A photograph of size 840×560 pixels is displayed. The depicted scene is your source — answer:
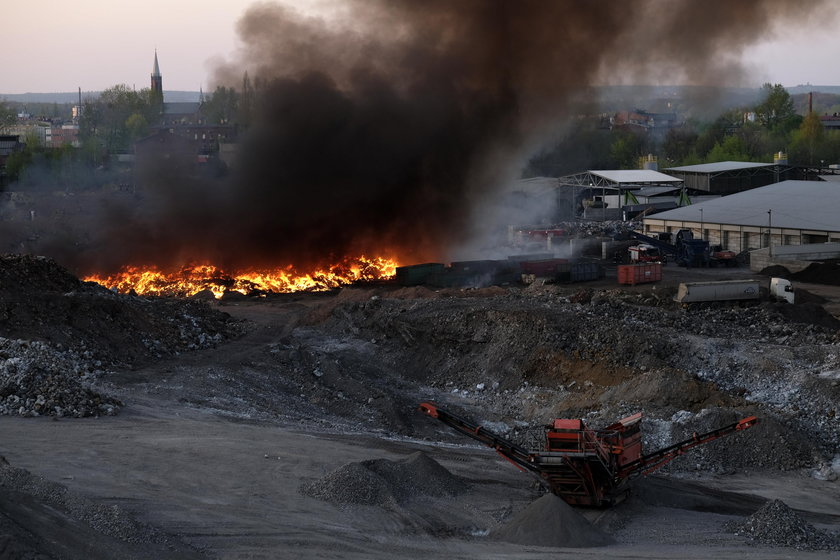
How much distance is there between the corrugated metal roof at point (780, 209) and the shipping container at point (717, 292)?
66.3 ft

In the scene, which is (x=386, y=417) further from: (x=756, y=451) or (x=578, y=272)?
(x=578, y=272)

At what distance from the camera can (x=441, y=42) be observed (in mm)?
52625

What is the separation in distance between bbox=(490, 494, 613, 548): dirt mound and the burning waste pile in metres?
11.3

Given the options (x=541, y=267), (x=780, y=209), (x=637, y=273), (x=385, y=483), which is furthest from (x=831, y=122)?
(x=385, y=483)

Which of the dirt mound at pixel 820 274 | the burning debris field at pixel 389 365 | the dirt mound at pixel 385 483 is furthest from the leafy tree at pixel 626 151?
the dirt mound at pixel 385 483

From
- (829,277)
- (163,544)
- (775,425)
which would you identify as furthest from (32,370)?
(829,277)

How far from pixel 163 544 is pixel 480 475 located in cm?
807

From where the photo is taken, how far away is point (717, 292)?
39875 millimetres

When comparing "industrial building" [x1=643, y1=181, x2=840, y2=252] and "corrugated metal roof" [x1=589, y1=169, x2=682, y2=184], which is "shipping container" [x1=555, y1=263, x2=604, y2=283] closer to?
"industrial building" [x1=643, y1=181, x2=840, y2=252]

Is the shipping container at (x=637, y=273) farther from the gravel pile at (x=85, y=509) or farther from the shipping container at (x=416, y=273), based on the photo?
the gravel pile at (x=85, y=509)

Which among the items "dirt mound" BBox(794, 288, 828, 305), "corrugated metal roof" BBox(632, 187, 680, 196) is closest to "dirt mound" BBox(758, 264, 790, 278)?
"dirt mound" BBox(794, 288, 828, 305)

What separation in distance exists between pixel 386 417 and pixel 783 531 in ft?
41.3

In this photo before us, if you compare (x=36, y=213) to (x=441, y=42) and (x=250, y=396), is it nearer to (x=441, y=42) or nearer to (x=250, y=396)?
(x=441, y=42)

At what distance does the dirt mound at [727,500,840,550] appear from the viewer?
1786 cm
